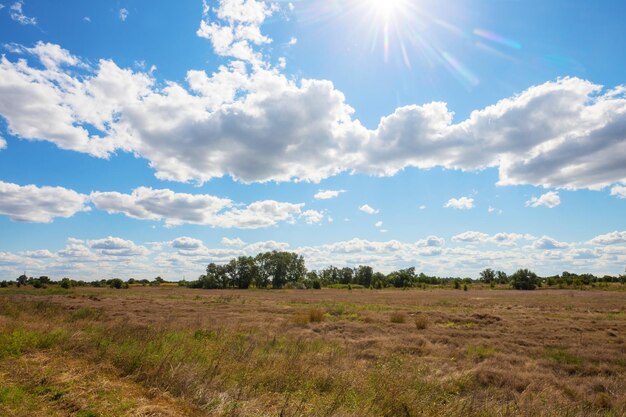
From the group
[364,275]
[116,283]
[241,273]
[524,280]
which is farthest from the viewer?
[364,275]

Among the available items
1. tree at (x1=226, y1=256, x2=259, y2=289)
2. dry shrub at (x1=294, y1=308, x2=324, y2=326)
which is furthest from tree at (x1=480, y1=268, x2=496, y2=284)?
dry shrub at (x1=294, y1=308, x2=324, y2=326)

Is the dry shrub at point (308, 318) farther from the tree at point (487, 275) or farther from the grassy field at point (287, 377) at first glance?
the tree at point (487, 275)

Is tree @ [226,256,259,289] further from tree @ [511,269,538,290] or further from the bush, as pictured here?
tree @ [511,269,538,290]

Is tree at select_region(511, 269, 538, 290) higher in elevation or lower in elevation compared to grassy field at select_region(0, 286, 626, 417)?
higher

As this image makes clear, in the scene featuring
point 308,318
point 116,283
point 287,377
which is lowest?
point 308,318

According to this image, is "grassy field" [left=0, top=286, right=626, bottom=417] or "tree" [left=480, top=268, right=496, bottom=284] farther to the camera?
"tree" [left=480, top=268, right=496, bottom=284]

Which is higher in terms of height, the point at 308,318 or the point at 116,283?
the point at 116,283

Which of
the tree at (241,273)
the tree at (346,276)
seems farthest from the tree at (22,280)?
the tree at (346,276)

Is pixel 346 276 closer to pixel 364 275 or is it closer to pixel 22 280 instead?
pixel 364 275

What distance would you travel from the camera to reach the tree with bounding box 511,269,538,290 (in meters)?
111

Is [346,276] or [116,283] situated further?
[346,276]

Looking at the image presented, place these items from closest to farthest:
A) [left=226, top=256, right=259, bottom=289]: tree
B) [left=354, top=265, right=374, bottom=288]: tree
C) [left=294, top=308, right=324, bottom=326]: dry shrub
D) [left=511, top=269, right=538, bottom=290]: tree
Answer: [left=294, top=308, right=324, bottom=326]: dry shrub
[left=511, top=269, right=538, bottom=290]: tree
[left=226, top=256, right=259, bottom=289]: tree
[left=354, top=265, right=374, bottom=288]: tree

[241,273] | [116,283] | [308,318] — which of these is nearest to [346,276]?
[241,273]

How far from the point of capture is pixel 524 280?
112 metres
